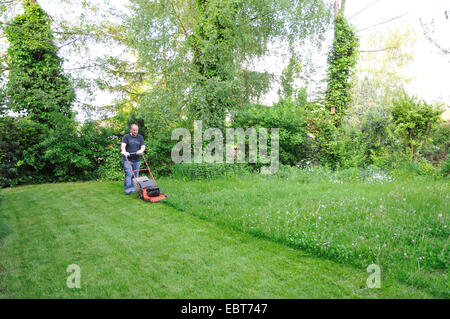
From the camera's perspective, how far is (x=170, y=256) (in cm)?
359

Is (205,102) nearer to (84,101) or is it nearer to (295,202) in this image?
(295,202)

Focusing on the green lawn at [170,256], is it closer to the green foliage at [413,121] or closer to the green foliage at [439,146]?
the green foliage at [413,121]

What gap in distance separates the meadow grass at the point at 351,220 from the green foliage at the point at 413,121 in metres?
2.85

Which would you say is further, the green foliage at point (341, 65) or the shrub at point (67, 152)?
the green foliage at point (341, 65)

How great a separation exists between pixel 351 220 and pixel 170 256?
3.02 metres

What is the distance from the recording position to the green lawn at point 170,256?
2.78 meters

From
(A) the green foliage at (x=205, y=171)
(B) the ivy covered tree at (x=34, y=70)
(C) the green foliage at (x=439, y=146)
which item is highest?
(B) the ivy covered tree at (x=34, y=70)

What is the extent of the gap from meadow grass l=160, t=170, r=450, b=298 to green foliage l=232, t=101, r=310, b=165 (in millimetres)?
3124


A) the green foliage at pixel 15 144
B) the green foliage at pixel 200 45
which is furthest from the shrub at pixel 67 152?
the green foliage at pixel 200 45

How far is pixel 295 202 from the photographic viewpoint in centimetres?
553

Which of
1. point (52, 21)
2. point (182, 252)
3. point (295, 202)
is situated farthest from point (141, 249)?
point (52, 21)

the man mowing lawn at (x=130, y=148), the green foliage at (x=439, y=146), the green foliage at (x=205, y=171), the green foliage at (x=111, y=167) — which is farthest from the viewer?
the green foliage at (x=439, y=146)

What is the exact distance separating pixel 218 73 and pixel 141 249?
7591mm
